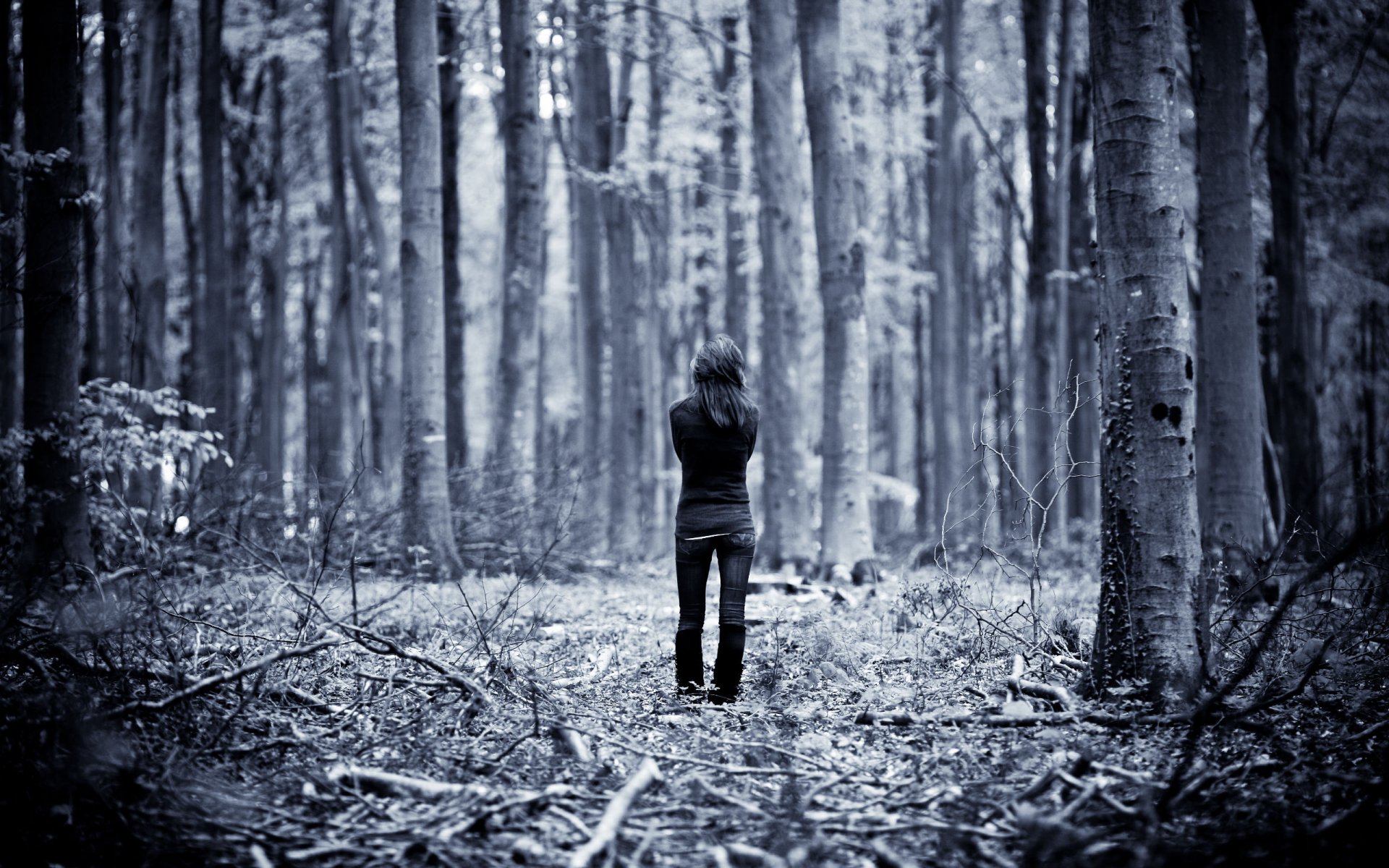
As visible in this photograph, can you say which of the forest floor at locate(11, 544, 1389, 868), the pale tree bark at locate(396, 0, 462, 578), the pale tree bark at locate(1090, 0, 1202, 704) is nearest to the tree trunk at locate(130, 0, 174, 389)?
the pale tree bark at locate(396, 0, 462, 578)

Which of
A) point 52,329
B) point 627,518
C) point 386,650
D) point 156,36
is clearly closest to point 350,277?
point 156,36

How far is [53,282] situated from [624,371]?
10.7 meters

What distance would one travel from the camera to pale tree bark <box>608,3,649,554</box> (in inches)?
714

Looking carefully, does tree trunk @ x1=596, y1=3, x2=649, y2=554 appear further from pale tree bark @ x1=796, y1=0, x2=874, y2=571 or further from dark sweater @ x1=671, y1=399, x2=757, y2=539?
dark sweater @ x1=671, y1=399, x2=757, y2=539

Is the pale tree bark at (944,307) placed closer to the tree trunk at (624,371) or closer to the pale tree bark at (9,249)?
the tree trunk at (624,371)

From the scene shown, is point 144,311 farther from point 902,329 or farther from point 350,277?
point 902,329

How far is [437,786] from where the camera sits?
12.8ft

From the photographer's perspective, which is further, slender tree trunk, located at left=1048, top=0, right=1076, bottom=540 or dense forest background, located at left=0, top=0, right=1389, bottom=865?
slender tree trunk, located at left=1048, top=0, right=1076, bottom=540

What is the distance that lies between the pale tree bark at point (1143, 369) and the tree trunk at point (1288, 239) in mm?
9206

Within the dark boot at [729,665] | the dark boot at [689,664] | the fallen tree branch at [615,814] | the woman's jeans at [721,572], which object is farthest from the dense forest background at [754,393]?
the woman's jeans at [721,572]

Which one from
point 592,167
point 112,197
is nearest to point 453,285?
point 592,167

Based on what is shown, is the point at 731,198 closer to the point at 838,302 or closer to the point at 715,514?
the point at 838,302

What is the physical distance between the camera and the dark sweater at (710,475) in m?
5.80

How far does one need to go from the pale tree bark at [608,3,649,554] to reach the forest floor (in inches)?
450
